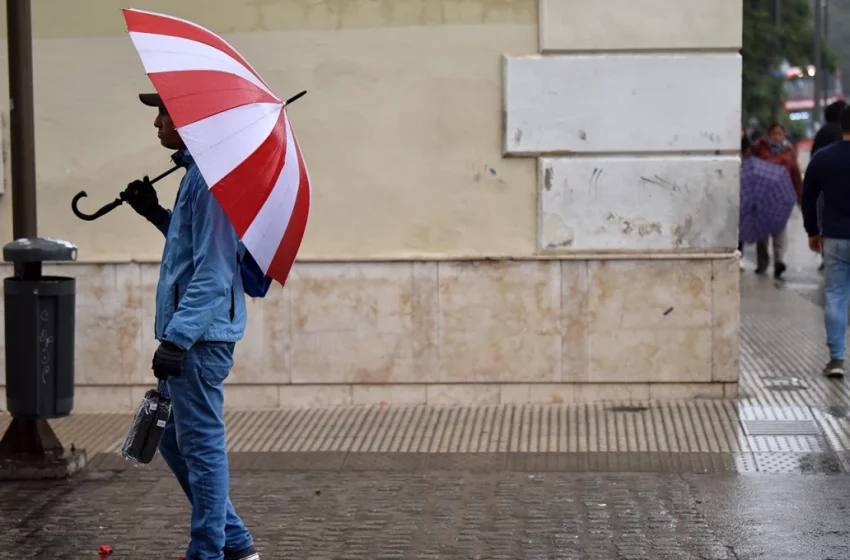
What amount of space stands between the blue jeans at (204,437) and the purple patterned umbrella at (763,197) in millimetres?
9992

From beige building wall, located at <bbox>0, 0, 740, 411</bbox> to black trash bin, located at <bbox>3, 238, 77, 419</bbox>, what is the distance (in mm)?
1501

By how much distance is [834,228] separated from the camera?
8617mm

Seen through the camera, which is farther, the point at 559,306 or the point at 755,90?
the point at 755,90

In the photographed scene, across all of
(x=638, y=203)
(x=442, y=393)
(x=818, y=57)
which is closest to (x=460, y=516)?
(x=442, y=393)

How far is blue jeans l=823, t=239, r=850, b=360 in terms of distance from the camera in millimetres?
8578


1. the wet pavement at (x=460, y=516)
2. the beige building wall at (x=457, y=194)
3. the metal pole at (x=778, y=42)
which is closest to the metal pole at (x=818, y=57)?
the metal pole at (x=778, y=42)

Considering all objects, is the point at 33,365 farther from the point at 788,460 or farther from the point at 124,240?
the point at 788,460

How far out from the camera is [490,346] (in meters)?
7.87

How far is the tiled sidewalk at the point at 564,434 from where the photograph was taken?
6672 millimetres

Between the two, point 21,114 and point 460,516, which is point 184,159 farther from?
point 21,114

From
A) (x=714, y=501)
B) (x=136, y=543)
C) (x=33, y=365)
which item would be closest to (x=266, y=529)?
(x=136, y=543)

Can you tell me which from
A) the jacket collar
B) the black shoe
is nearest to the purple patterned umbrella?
the black shoe

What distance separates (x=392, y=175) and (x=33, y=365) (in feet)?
8.24

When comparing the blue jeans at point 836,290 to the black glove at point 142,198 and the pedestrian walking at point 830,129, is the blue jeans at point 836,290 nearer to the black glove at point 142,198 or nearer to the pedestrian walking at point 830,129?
the pedestrian walking at point 830,129
